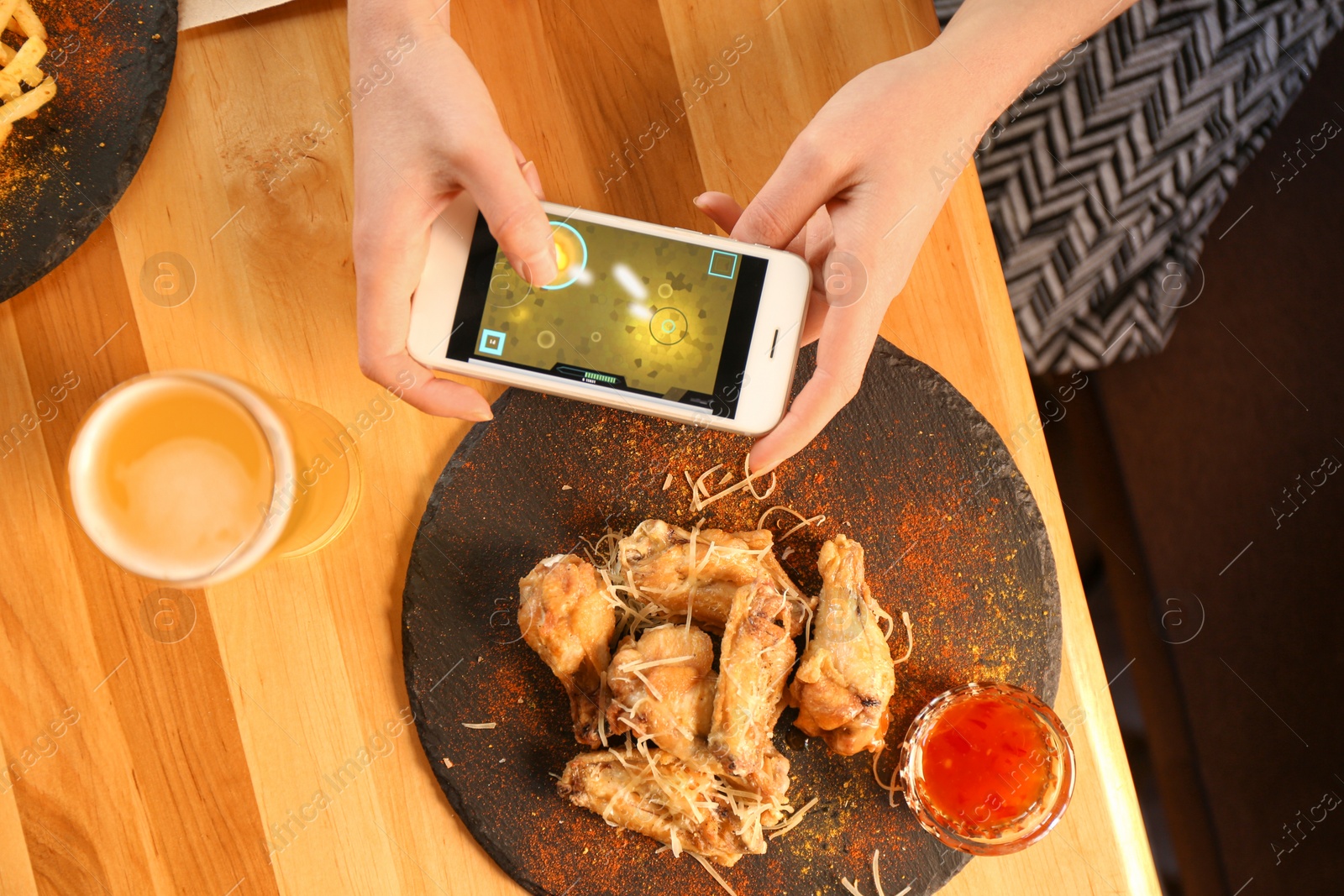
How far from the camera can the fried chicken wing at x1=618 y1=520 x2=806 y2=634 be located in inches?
49.2

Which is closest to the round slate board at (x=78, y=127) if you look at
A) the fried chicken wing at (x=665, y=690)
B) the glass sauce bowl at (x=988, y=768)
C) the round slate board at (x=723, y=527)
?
the round slate board at (x=723, y=527)

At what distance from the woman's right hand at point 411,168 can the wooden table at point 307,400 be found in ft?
0.74

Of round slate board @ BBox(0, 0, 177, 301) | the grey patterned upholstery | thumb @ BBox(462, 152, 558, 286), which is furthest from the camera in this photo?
the grey patterned upholstery

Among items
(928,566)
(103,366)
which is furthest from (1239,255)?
(103,366)

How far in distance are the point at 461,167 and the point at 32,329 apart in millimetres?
833

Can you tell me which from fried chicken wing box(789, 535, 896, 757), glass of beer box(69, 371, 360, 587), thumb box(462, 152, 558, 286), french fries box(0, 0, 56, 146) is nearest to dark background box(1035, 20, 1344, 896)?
fried chicken wing box(789, 535, 896, 757)

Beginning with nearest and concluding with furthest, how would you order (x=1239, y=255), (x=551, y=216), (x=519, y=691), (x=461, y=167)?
(x=461, y=167), (x=551, y=216), (x=519, y=691), (x=1239, y=255)

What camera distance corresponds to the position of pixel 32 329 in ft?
4.50

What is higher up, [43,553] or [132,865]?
[43,553]

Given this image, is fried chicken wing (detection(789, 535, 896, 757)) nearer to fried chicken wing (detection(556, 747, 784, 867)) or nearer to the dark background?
fried chicken wing (detection(556, 747, 784, 867))

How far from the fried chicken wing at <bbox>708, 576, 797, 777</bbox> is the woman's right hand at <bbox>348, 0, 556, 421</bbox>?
1.78 feet

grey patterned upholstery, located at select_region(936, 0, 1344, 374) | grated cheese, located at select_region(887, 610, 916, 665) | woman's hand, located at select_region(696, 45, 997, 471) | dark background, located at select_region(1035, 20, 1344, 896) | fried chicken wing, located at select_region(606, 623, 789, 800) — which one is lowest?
dark background, located at select_region(1035, 20, 1344, 896)

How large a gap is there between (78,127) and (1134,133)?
208 cm

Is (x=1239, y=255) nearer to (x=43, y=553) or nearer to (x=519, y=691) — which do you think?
(x=519, y=691)
